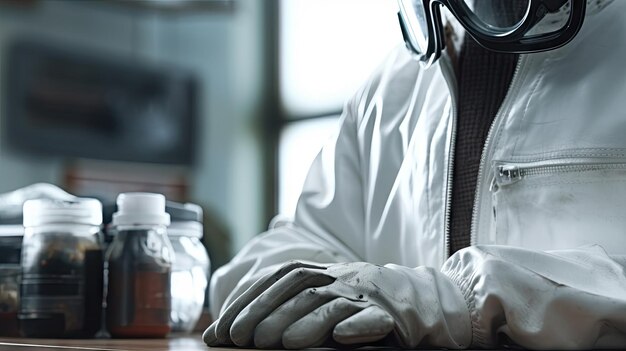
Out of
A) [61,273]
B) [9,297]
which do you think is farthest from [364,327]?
[9,297]

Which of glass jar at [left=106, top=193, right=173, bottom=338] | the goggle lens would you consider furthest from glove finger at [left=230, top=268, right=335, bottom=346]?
the goggle lens

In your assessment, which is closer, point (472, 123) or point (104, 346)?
point (104, 346)

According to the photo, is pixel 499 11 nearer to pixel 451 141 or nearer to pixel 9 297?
pixel 451 141

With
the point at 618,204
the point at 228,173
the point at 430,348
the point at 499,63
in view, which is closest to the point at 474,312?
the point at 430,348

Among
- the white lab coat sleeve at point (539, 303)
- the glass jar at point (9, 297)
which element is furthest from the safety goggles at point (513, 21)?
the glass jar at point (9, 297)

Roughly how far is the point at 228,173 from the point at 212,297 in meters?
3.75

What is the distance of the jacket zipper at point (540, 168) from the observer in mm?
1096

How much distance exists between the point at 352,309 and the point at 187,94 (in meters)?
4.46

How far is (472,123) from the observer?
127 cm

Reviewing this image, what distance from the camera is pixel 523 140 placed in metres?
1.16

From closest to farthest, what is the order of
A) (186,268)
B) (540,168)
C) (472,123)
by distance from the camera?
(540,168) → (472,123) → (186,268)

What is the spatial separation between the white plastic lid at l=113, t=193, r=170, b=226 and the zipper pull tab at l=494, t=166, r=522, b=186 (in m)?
0.40

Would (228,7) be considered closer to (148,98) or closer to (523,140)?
(148,98)

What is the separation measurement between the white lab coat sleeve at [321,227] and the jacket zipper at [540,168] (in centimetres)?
31
